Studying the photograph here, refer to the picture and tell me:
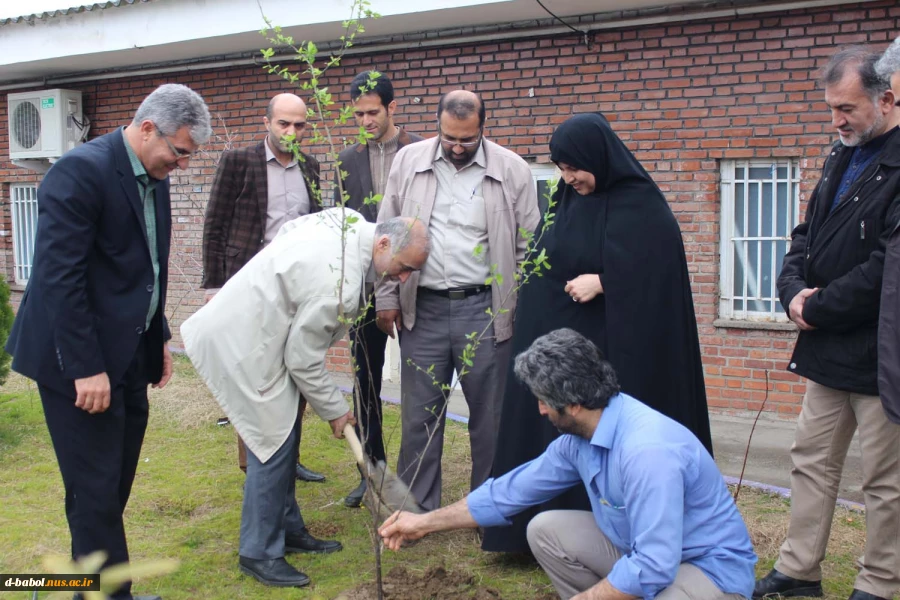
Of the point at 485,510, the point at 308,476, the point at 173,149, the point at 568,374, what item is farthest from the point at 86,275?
the point at 308,476

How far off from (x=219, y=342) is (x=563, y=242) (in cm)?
149

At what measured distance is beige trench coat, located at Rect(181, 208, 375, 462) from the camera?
3541 mm

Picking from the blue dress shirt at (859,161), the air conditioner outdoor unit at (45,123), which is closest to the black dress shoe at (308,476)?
the blue dress shirt at (859,161)

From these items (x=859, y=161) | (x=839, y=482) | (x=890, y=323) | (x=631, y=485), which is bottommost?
(x=839, y=482)

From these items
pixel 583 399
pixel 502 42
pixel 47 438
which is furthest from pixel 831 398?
pixel 47 438

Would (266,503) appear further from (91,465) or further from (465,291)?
(465,291)

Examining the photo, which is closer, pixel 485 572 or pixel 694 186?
pixel 485 572

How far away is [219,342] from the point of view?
3.63m

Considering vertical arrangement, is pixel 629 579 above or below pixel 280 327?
below

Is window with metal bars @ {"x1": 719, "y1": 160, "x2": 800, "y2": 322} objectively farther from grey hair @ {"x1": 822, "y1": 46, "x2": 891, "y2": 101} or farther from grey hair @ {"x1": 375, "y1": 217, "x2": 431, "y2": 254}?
grey hair @ {"x1": 375, "y1": 217, "x2": 431, "y2": 254}

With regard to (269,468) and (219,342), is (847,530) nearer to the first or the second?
(269,468)

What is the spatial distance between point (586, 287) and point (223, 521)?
2320mm

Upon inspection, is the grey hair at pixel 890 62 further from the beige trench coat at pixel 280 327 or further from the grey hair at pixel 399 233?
the beige trench coat at pixel 280 327

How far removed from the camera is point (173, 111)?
3.22 metres
